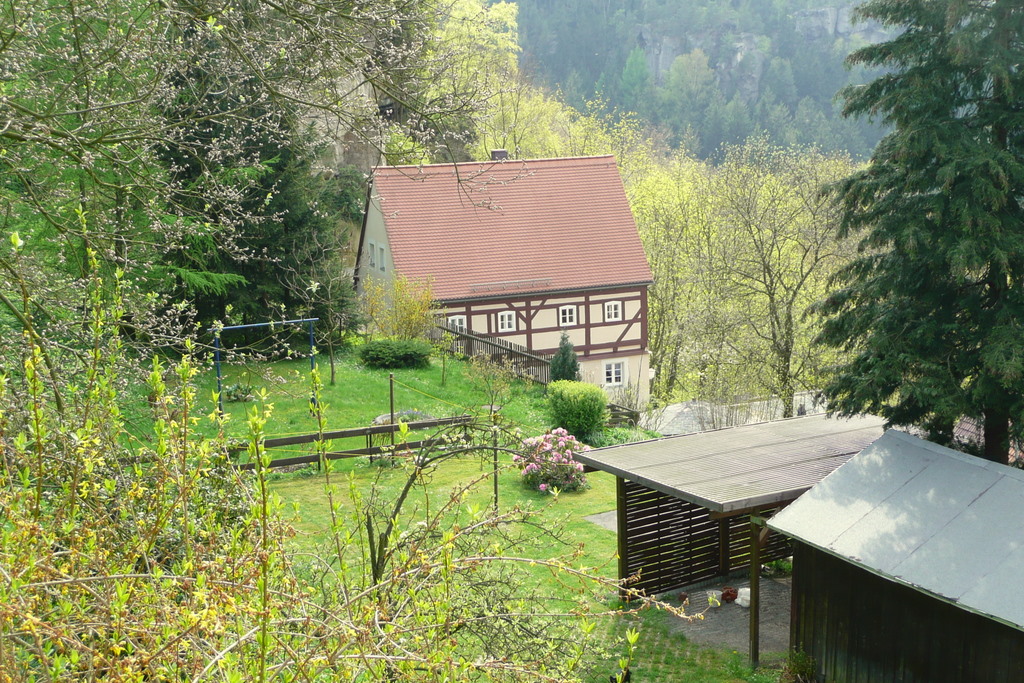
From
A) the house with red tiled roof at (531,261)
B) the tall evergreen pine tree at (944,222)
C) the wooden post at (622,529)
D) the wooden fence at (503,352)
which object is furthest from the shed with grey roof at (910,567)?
the house with red tiled roof at (531,261)

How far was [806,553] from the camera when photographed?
1005cm

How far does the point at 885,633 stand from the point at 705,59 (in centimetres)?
8401

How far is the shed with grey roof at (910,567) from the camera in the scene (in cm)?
836

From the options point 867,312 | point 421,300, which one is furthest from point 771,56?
point 867,312

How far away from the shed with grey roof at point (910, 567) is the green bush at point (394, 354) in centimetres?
1511

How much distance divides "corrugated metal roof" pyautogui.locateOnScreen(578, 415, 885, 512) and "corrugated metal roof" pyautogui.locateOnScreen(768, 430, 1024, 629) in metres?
0.65

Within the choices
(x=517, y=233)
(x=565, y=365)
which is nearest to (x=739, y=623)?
(x=565, y=365)

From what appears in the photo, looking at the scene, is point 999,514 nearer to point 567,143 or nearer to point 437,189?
point 437,189

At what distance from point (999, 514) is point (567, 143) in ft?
114

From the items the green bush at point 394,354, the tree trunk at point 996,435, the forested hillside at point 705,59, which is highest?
the forested hillside at point 705,59

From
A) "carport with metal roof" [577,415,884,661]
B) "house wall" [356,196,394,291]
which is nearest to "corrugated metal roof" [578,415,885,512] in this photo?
"carport with metal roof" [577,415,884,661]

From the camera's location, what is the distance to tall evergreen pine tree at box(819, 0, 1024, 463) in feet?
34.2

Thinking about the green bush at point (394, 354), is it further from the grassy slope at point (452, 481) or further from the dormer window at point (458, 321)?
the dormer window at point (458, 321)

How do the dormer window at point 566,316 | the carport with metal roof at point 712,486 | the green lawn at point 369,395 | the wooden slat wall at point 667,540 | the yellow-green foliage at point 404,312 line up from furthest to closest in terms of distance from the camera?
the dormer window at point 566,316, the yellow-green foliage at point 404,312, the green lawn at point 369,395, the wooden slat wall at point 667,540, the carport with metal roof at point 712,486
